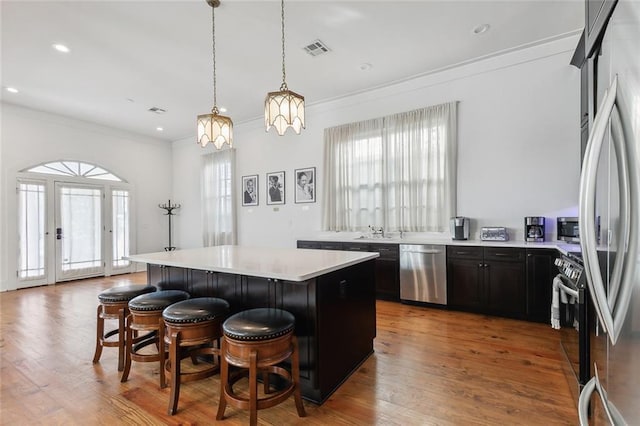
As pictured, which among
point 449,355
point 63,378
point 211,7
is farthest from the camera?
point 211,7

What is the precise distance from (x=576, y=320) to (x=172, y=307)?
2762mm

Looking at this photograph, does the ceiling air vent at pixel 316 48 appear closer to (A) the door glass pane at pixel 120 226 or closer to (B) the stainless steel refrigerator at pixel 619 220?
(B) the stainless steel refrigerator at pixel 619 220

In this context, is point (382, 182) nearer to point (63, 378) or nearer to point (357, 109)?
point (357, 109)

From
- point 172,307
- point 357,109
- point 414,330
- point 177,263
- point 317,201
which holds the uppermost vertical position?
point 357,109

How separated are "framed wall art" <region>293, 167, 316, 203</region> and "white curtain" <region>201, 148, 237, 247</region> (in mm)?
1805

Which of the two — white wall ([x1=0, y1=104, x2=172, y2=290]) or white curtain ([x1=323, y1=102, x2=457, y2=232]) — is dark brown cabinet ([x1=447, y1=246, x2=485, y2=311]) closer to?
white curtain ([x1=323, y1=102, x2=457, y2=232])

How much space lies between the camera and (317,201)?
5.68 meters

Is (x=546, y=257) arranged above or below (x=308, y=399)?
above

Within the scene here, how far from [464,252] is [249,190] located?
4.65 meters

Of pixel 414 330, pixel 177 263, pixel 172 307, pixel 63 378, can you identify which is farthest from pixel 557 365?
pixel 63 378

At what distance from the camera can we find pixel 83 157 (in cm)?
638

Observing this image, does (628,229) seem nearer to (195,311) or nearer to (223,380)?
(223,380)

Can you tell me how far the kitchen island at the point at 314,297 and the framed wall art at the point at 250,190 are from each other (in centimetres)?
392

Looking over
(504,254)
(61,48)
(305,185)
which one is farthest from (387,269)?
(61,48)
